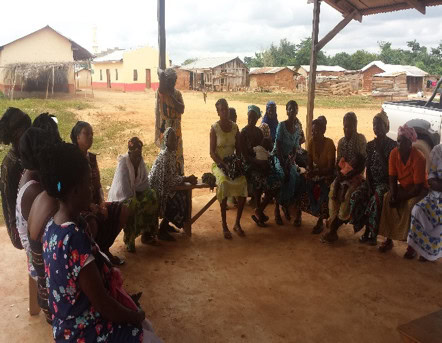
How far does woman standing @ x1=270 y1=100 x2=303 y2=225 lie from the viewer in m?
5.27

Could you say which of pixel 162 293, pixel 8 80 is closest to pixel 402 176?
pixel 162 293

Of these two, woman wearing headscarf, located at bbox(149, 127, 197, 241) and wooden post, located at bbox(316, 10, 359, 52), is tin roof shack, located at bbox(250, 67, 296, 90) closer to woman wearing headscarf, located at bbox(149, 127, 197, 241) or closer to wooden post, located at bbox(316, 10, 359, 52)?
wooden post, located at bbox(316, 10, 359, 52)

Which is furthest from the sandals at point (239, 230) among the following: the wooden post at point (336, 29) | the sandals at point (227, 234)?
the wooden post at point (336, 29)

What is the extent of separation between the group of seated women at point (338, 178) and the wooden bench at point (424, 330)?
2.36 m

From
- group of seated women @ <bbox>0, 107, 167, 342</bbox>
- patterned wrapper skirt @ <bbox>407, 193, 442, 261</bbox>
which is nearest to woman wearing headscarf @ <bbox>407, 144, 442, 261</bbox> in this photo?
patterned wrapper skirt @ <bbox>407, 193, 442, 261</bbox>

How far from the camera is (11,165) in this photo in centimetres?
310

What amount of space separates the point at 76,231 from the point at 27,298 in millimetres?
2311

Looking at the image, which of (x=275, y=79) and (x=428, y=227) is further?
(x=275, y=79)

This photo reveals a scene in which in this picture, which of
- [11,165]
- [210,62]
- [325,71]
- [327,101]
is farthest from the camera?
[325,71]

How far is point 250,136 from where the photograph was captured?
211 inches

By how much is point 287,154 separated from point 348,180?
93 cm

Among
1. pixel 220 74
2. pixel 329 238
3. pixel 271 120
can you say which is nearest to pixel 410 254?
pixel 329 238

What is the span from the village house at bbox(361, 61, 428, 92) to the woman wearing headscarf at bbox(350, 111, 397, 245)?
28.0 m

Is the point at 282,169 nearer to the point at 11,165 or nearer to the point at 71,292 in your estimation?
the point at 11,165
